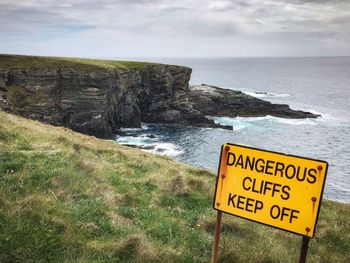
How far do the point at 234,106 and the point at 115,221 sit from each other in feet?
293

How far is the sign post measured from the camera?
16.6 ft

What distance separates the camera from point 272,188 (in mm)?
5391

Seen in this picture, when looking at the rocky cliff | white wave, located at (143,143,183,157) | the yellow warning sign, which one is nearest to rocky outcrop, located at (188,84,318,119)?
the rocky cliff

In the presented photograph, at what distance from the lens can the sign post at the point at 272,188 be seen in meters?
5.07

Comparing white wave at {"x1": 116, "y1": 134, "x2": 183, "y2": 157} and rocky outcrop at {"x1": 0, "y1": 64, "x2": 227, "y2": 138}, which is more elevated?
rocky outcrop at {"x1": 0, "y1": 64, "x2": 227, "y2": 138}

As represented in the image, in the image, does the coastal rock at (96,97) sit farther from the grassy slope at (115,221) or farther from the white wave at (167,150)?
the grassy slope at (115,221)

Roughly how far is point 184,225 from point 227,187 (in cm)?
494

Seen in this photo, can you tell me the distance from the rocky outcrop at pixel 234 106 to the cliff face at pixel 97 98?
10264mm

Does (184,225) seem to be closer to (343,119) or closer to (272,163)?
(272,163)

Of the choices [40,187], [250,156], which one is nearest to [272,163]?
[250,156]

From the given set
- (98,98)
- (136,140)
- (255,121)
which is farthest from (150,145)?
(255,121)

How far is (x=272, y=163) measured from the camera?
17.6ft

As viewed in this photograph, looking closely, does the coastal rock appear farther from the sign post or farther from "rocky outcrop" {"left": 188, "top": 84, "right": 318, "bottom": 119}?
the sign post

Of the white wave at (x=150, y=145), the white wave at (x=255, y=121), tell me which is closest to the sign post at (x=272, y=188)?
the white wave at (x=150, y=145)
